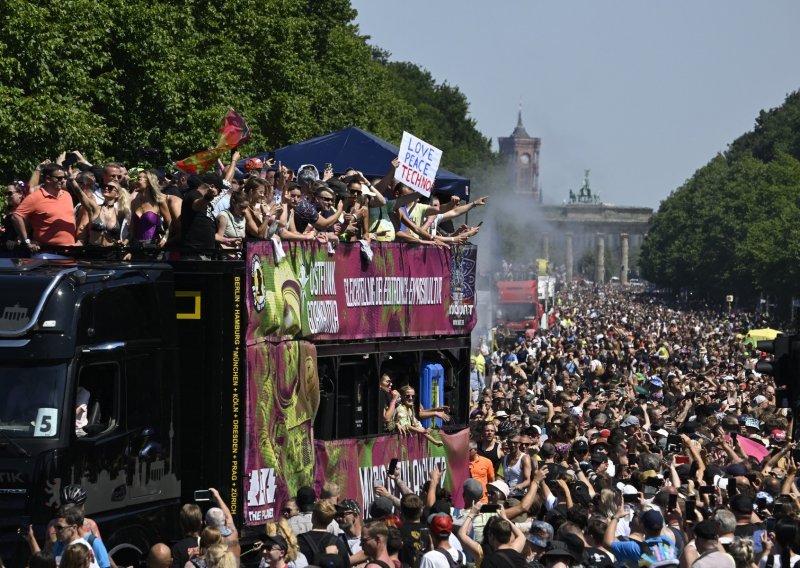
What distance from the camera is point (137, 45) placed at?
105 feet

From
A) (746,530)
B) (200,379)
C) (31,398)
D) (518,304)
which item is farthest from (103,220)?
(518,304)

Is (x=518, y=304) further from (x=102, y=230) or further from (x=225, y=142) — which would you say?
(x=102, y=230)

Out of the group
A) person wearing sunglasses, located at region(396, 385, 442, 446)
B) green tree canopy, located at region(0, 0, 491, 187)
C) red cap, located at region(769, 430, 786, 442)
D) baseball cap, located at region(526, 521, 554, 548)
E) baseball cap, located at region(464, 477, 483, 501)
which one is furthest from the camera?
green tree canopy, located at region(0, 0, 491, 187)

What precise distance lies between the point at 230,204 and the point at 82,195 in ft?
4.00

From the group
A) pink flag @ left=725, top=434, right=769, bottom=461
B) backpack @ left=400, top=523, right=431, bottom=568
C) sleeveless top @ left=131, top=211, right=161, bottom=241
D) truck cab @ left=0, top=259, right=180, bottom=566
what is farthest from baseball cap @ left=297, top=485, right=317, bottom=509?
pink flag @ left=725, top=434, right=769, bottom=461

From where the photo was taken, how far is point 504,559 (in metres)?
10.7

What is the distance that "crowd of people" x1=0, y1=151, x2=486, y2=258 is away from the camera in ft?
45.3

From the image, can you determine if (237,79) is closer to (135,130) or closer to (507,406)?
(135,130)

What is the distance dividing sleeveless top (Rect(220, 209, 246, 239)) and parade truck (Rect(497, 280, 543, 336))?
2364 inches

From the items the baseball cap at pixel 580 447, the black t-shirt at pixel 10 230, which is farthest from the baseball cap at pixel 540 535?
the baseball cap at pixel 580 447

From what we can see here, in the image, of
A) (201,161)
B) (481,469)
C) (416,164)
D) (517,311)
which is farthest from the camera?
(517,311)

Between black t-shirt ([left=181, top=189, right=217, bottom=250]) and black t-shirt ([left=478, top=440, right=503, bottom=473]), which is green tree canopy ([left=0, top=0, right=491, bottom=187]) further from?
black t-shirt ([left=181, top=189, right=217, bottom=250])

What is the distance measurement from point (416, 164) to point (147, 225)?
3602mm

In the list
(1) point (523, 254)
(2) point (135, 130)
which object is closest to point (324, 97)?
(2) point (135, 130)
